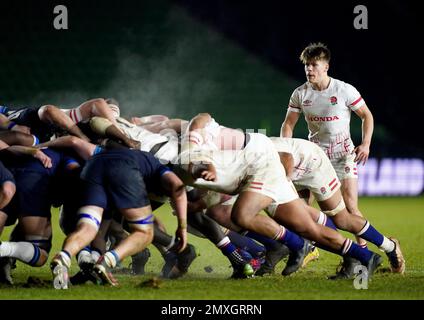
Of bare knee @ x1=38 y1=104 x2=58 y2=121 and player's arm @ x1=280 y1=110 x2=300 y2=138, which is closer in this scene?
bare knee @ x1=38 y1=104 x2=58 y2=121

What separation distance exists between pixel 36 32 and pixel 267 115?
21.0 feet

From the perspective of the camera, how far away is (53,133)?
25.8ft

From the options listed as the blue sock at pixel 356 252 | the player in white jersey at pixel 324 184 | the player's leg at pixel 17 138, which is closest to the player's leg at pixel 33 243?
the player's leg at pixel 17 138

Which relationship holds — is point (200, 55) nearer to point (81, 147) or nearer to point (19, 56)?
point (19, 56)

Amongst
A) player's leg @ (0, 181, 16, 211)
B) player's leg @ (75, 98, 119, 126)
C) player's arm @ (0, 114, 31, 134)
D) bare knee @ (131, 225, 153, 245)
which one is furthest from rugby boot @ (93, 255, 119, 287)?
player's arm @ (0, 114, 31, 134)

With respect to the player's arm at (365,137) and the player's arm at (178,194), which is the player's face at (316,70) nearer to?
the player's arm at (365,137)

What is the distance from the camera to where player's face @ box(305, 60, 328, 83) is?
27.0 feet

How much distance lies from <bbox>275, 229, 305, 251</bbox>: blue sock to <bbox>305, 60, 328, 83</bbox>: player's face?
169 centimetres

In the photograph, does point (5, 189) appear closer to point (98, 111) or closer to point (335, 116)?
point (98, 111)

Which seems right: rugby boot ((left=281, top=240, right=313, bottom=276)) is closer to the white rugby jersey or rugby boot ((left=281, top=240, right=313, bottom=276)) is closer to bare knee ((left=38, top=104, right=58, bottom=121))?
the white rugby jersey

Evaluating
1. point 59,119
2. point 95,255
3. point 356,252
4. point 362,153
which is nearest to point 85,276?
point 95,255

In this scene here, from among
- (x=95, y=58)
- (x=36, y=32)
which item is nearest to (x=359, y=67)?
(x=95, y=58)

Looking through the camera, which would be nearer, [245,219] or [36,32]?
[245,219]

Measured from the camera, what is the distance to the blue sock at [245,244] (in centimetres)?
794
